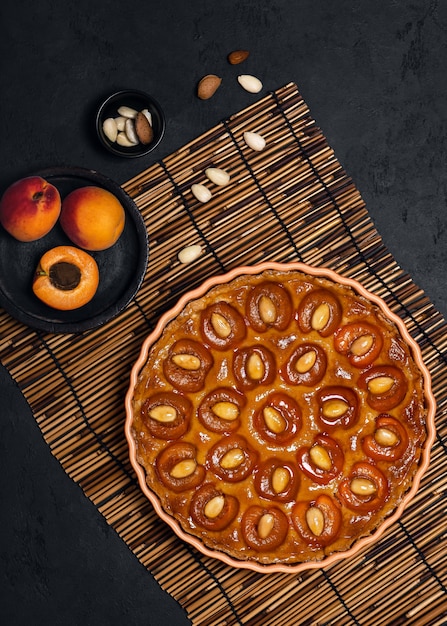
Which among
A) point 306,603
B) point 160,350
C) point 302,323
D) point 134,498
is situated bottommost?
point 306,603

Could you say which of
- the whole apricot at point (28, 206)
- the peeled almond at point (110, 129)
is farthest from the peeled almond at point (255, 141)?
the whole apricot at point (28, 206)

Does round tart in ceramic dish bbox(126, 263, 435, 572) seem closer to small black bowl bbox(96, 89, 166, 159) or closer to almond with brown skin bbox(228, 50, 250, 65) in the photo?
small black bowl bbox(96, 89, 166, 159)

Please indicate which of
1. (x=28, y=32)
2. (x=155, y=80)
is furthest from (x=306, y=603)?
(x=28, y=32)

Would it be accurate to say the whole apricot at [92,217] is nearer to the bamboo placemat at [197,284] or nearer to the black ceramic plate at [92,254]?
the black ceramic plate at [92,254]

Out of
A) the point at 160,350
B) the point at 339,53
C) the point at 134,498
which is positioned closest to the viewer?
the point at 160,350

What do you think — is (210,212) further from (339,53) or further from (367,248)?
(339,53)

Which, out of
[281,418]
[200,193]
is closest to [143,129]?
A: [200,193]

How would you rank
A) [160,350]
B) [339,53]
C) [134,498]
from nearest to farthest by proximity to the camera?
[160,350], [134,498], [339,53]
